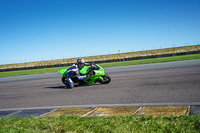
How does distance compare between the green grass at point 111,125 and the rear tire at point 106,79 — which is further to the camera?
the rear tire at point 106,79

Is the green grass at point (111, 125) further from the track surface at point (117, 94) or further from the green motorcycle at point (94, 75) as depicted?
the green motorcycle at point (94, 75)

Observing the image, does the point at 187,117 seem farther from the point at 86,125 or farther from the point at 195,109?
the point at 86,125

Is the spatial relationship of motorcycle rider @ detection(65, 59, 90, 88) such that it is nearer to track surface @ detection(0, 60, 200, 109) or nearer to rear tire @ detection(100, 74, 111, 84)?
track surface @ detection(0, 60, 200, 109)

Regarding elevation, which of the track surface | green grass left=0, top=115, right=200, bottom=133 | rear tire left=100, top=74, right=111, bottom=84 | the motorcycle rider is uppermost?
the motorcycle rider

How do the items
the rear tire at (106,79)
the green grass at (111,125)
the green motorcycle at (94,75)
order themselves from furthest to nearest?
the rear tire at (106,79) < the green motorcycle at (94,75) < the green grass at (111,125)

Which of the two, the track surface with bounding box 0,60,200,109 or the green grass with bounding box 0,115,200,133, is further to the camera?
the track surface with bounding box 0,60,200,109

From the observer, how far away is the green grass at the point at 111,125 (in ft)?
10.5

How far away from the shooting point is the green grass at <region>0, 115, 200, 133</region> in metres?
3.19

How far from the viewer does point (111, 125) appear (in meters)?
3.49

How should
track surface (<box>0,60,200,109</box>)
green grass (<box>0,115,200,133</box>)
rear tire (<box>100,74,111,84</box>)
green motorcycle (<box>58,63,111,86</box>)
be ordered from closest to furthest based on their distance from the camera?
1. green grass (<box>0,115,200,133</box>)
2. track surface (<box>0,60,200,109</box>)
3. green motorcycle (<box>58,63,111,86</box>)
4. rear tire (<box>100,74,111,84</box>)

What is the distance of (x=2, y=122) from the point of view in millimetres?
4336

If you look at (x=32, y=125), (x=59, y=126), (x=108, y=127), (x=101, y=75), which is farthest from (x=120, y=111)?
(x=101, y=75)

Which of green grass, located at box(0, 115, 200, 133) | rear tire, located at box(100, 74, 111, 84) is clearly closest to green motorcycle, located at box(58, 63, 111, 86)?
rear tire, located at box(100, 74, 111, 84)

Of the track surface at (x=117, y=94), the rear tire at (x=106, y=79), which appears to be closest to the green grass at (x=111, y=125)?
the track surface at (x=117, y=94)
